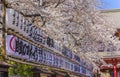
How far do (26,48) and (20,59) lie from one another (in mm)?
415

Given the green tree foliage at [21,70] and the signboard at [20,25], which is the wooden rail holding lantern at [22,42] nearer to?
the signboard at [20,25]

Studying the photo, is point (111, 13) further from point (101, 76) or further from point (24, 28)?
point (24, 28)

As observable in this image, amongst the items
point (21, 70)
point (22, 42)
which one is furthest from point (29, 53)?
point (21, 70)

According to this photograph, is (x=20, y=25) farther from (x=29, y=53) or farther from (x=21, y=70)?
(x=21, y=70)

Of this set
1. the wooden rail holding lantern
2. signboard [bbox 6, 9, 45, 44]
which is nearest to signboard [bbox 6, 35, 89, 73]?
the wooden rail holding lantern

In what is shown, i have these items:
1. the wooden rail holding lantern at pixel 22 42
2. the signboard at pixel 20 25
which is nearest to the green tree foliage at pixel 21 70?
the wooden rail holding lantern at pixel 22 42

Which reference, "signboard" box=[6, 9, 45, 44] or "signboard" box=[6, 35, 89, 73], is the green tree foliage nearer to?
"signboard" box=[6, 35, 89, 73]

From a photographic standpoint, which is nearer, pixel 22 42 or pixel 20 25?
pixel 22 42

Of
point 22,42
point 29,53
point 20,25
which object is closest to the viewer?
point 22,42

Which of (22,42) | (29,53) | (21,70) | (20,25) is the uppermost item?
(20,25)

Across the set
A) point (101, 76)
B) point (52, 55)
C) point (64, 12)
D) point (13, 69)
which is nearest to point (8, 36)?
point (13, 69)

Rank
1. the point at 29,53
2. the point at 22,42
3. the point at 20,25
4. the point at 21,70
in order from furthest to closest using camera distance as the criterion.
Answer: the point at 21,70, the point at 29,53, the point at 20,25, the point at 22,42

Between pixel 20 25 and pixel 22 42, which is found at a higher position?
pixel 20 25

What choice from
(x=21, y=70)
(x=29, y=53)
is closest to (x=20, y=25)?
(x=29, y=53)
